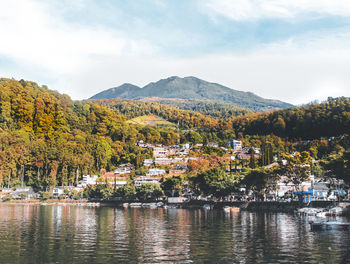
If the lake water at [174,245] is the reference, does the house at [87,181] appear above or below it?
above

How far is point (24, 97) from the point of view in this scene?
6531 inches

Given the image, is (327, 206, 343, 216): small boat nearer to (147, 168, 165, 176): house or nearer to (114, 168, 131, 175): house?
(147, 168, 165, 176): house

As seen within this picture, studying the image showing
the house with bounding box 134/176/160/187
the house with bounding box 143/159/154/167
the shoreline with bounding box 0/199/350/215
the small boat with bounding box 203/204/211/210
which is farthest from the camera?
the house with bounding box 143/159/154/167

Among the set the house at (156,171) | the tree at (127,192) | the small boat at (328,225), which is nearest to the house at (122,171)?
the house at (156,171)

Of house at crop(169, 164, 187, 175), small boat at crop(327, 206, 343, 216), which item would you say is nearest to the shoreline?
small boat at crop(327, 206, 343, 216)

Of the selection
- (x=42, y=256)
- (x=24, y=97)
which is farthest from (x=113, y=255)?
(x=24, y=97)

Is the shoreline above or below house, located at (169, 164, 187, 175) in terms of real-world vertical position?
below

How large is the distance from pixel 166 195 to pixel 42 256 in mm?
95030

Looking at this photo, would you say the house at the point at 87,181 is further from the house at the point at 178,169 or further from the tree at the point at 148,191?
the tree at the point at 148,191

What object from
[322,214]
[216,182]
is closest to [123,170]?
[216,182]

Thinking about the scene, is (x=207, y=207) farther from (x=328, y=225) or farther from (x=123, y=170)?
(x=123, y=170)

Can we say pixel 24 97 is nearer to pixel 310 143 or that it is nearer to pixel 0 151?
pixel 0 151

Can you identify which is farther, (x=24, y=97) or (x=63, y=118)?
(x=63, y=118)

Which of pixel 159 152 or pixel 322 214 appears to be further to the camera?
pixel 159 152
